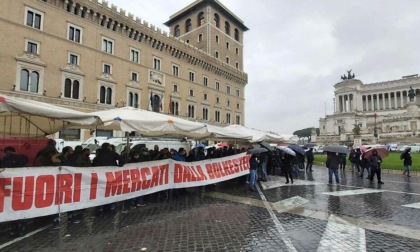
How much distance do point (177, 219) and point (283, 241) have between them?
9.13 feet

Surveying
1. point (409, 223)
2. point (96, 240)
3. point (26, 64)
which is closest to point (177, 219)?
point (96, 240)

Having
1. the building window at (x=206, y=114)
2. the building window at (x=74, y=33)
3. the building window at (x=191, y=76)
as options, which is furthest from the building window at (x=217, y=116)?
the building window at (x=74, y=33)

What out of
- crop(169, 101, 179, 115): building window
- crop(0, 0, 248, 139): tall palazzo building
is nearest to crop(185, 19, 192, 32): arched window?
crop(0, 0, 248, 139): tall palazzo building

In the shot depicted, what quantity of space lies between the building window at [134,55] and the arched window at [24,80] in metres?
13.7

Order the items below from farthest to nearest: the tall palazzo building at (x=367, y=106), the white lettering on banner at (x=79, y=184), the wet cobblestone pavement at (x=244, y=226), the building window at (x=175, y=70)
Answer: the tall palazzo building at (x=367, y=106)
the building window at (x=175, y=70)
the white lettering on banner at (x=79, y=184)
the wet cobblestone pavement at (x=244, y=226)

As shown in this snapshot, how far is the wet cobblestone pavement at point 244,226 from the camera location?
5.20 meters

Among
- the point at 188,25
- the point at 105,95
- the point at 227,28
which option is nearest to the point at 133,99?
the point at 105,95

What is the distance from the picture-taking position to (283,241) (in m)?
5.41

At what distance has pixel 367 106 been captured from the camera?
4272 inches

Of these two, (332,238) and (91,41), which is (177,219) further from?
(91,41)

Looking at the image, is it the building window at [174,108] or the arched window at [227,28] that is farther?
the arched window at [227,28]

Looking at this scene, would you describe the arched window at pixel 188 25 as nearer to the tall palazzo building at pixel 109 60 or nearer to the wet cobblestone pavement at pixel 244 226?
the tall palazzo building at pixel 109 60

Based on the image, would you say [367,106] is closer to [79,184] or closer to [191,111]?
[191,111]

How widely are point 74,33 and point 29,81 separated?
25.6 feet
